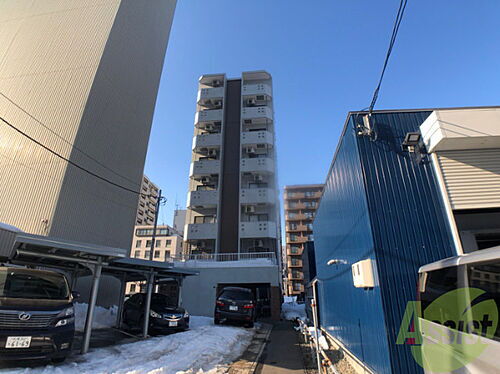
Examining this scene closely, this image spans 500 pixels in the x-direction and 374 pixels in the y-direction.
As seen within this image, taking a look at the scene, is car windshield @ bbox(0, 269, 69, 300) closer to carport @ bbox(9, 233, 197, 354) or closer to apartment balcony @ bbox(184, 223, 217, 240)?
carport @ bbox(9, 233, 197, 354)

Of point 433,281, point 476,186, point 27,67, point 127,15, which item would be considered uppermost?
point 127,15

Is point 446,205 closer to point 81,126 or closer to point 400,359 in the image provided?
point 400,359

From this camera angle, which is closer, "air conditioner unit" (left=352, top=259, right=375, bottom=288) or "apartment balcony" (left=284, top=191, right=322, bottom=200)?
"air conditioner unit" (left=352, top=259, right=375, bottom=288)

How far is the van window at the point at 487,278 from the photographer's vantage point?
7.48 ft

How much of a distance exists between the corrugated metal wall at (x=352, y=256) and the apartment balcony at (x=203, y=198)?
17527 millimetres

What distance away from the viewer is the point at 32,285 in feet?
16.9

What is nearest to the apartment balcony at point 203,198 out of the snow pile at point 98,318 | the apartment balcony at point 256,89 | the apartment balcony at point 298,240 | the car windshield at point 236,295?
the apartment balcony at point 256,89

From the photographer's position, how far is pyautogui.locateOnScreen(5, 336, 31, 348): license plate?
4242mm

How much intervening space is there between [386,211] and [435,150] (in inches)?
67.4

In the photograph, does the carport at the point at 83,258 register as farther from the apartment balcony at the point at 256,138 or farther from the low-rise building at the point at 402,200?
the apartment balcony at the point at 256,138

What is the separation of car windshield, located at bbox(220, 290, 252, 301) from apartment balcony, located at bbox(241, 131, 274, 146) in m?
18.3

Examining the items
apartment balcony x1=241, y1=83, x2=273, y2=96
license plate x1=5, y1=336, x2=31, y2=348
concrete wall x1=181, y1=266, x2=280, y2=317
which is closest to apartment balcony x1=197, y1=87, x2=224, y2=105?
apartment balcony x1=241, y1=83, x2=273, y2=96

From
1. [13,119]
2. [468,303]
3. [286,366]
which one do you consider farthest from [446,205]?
[13,119]

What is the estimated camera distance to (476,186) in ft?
16.4
